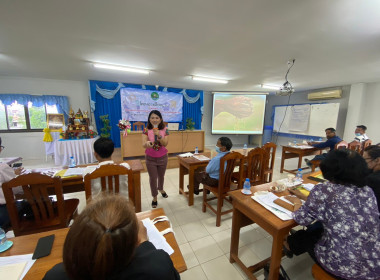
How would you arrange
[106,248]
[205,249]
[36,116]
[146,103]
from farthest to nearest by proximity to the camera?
[146,103], [36,116], [205,249], [106,248]

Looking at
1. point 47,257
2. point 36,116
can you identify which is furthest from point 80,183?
point 36,116

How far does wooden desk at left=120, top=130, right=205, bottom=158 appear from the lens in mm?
3936

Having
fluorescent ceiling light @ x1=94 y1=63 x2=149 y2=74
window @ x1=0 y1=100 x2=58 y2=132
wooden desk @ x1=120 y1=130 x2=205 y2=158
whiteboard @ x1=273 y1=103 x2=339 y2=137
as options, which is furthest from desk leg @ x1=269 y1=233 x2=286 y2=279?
window @ x1=0 y1=100 x2=58 y2=132

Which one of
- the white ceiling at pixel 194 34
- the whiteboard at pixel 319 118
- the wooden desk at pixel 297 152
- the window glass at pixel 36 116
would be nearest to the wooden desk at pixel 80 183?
the white ceiling at pixel 194 34

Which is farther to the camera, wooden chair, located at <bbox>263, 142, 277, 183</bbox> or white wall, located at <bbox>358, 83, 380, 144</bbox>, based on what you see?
white wall, located at <bbox>358, 83, 380, 144</bbox>

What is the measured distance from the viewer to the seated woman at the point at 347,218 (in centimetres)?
86

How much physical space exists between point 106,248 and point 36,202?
149 cm

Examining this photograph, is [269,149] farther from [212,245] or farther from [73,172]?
[73,172]

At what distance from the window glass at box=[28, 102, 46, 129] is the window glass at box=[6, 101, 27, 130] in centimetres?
18

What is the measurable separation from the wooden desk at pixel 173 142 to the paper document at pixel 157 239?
10.7 feet

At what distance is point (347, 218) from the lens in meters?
0.87

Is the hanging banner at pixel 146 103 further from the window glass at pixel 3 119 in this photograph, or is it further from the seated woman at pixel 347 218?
the seated woman at pixel 347 218

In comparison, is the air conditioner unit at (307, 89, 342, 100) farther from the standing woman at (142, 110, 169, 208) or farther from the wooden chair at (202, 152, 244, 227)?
the standing woman at (142, 110, 169, 208)

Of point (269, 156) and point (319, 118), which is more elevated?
point (319, 118)
